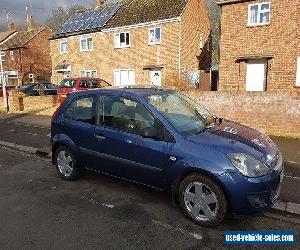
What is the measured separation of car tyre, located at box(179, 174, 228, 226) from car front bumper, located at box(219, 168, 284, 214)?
14 cm

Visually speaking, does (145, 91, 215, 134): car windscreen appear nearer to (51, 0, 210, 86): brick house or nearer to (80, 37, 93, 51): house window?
(51, 0, 210, 86): brick house

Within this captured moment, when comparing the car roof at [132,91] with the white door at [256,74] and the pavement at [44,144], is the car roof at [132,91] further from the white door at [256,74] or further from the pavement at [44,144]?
the white door at [256,74]

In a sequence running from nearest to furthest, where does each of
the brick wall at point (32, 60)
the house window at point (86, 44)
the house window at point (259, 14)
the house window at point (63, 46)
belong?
the house window at point (259, 14) < the house window at point (86, 44) < the house window at point (63, 46) < the brick wall at point (32, 60)

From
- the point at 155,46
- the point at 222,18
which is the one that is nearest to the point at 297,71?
the point at 222,18

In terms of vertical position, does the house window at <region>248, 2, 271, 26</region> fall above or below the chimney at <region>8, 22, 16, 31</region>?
below

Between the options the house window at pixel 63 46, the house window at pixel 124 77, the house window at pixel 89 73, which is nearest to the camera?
the house window at pixel 124 77

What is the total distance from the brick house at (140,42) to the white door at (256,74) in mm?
5253

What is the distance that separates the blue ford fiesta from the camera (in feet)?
13.3

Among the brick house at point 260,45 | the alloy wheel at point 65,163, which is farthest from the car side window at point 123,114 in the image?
the brick house at point 260,45

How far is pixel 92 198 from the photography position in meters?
5.31

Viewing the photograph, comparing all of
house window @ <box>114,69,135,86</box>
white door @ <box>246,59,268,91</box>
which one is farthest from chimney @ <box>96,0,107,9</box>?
white door @ <box>246,59,268,91</box>

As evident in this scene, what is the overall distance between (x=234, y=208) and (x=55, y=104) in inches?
715

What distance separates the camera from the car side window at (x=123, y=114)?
16.0 ft

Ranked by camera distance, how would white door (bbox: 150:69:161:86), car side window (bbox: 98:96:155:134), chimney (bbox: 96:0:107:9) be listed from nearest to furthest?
car side window (bbox: 98:96:155:134)
white door (bbox: 150:69:161:86)
chimney (bbox: 96:0:107:9)
